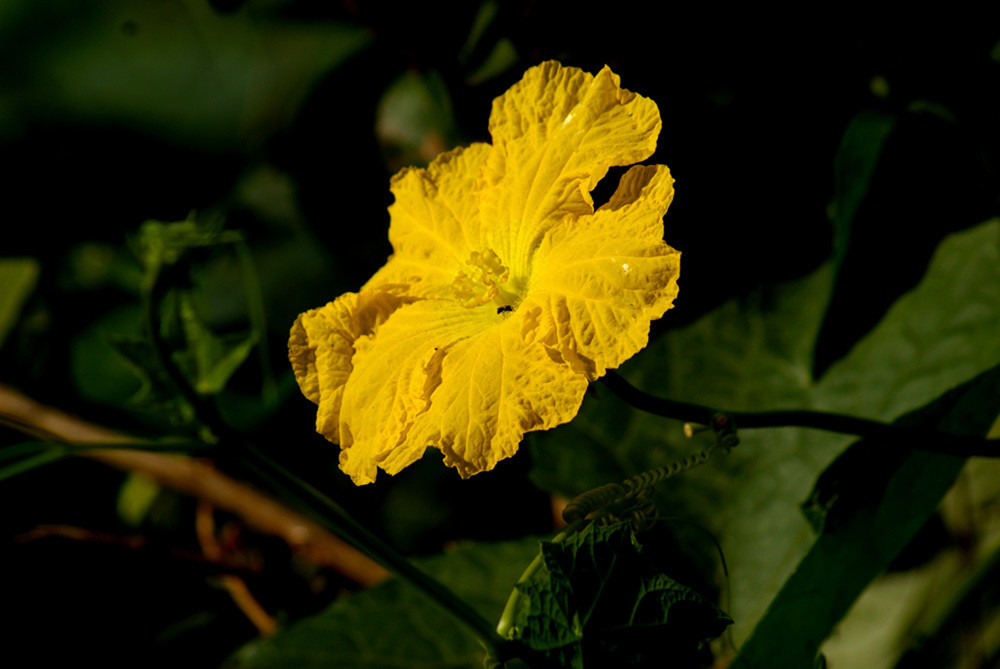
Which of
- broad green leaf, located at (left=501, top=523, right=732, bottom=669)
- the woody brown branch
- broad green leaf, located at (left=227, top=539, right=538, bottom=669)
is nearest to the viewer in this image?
broad green leaf, located at (left=501, top=523, right=732, bottom=669)

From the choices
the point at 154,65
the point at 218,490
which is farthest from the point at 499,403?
the point at 154,65

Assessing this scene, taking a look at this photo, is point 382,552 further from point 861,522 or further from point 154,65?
point 154,65

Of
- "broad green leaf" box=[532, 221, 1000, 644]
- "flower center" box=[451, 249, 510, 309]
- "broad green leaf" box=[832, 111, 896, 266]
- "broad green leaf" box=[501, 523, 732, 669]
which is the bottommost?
"broad green leaf" box=[532, 221, 1000, 644]

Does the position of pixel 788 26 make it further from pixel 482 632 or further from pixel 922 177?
pixel 482 632

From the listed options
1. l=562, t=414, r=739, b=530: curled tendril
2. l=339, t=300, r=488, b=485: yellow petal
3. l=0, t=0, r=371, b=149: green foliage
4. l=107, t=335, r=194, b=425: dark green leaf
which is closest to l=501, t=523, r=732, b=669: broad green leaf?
l=562, t=414, r=739, b=530: curled tendril

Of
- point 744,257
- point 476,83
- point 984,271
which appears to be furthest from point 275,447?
point 984,271

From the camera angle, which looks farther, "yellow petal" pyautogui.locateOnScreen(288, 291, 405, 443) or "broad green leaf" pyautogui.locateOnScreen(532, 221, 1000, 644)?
"broad green leaf" pyautogui.locateOnScreen(532, 221, 1000, 644)

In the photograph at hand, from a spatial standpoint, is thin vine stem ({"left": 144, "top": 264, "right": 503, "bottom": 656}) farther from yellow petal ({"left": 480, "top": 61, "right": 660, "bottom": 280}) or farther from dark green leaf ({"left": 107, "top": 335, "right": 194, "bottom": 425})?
yellow petal ({"left": 480, "top": 61, "right": 660, "bottom": 280})

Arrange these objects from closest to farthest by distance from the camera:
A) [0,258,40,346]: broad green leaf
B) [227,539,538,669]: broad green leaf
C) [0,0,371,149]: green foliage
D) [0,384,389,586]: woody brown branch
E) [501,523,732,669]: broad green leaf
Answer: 1. [501,523,732,669]: broad green leaf
2. [227,539,538,669]: broad green leaf
3. [0,384,389,586]: woody brown branch
4. [0,258,40,346]: broad green leaf
5. [0,0,371,149]: green foliage
